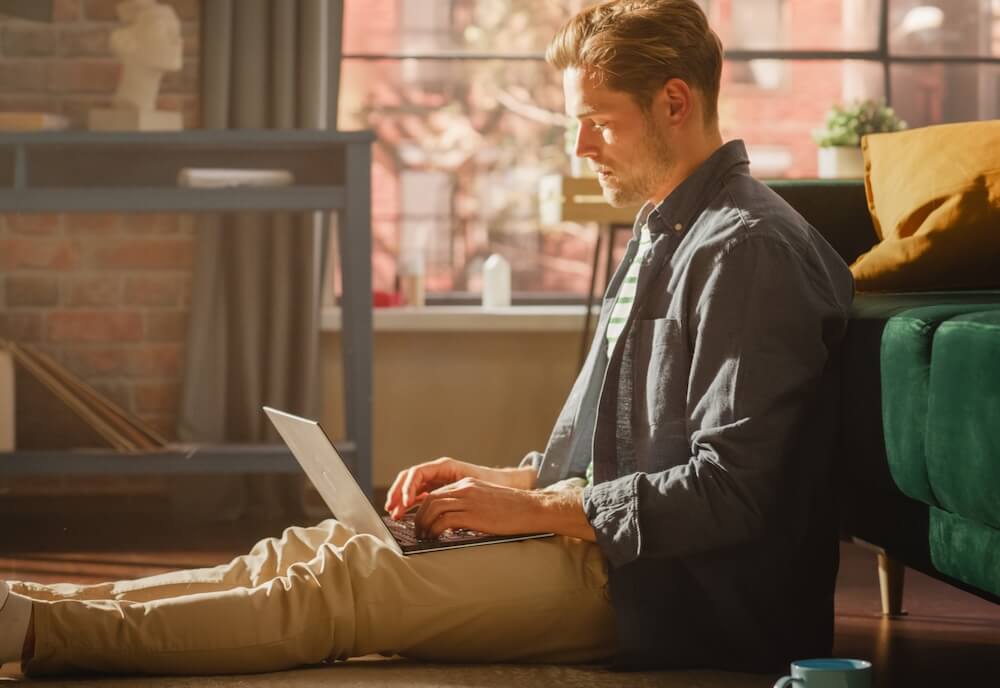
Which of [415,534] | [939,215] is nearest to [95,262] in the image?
[415,534]

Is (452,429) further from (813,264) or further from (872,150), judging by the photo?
(813,264)

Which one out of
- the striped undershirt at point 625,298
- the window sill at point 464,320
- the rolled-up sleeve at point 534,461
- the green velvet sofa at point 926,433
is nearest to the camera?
the green velvet sofa at point 926,433

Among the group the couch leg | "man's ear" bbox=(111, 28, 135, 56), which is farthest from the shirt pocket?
"man's ear" bbox=(111, 28, 135, 56)

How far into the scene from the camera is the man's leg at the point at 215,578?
170 cm

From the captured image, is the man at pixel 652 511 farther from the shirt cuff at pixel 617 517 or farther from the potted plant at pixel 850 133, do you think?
the potted plant at pixel 850 133

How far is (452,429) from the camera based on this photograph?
377 cm

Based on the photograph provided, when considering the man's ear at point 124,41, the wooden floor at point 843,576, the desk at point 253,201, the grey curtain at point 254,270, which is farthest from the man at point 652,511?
the man's ear at point 124,41

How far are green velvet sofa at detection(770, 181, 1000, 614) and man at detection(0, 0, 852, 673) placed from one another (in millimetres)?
90

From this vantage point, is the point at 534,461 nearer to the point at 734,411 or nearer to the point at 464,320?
the point at 734,411

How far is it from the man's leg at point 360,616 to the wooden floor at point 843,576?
1.63 feet

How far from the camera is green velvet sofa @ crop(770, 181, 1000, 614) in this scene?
1424mm

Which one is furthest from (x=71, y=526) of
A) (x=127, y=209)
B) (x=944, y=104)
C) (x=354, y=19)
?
(x=944, y=104)

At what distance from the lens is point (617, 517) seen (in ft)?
5.12

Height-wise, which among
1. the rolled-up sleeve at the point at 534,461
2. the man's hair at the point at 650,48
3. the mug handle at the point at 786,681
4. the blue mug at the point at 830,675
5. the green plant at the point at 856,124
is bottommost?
the mug handle at the point at 786,681
